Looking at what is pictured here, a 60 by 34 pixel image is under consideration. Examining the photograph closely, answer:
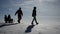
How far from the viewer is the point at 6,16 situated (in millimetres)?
31891

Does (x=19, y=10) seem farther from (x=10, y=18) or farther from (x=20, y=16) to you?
(x=10, y=18)

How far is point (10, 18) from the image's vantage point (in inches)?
1204

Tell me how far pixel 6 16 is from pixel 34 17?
13.8 meters

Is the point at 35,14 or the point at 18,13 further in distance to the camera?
the point at 18,13

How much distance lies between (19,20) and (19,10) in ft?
4.58

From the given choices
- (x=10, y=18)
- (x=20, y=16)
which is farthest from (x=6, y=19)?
(x=20, y=16)

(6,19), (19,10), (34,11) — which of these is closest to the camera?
(34,11)

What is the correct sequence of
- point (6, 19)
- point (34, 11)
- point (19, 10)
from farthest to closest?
point (6, 19), point (19, 10), point (34, 11)

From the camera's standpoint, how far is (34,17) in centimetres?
1892

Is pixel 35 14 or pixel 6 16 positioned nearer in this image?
pixel 35 14

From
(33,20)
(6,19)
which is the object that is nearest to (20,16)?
(33,20)

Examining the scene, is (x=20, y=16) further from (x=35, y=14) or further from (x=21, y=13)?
(x=35, y=14)

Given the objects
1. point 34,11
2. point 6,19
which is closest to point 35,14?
point 34,11

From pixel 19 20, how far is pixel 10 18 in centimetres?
805
